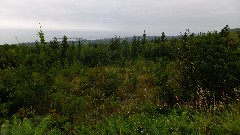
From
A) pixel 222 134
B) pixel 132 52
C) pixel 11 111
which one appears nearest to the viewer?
pixel 222 134

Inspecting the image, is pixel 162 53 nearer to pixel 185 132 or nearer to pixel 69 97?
pixel 69 97

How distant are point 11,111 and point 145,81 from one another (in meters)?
13.9

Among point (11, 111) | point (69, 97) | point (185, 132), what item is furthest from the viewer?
point (11, 111)

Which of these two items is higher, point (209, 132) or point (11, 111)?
point (209, 132)

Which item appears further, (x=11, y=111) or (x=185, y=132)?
(x=11, y=111)

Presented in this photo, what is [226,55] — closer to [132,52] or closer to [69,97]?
[69,97]

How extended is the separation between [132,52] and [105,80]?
37339 millimetres

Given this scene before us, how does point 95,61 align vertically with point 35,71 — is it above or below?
below

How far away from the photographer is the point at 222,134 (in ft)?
15.8

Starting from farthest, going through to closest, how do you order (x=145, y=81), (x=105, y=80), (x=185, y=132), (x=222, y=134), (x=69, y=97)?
(x=145, y=81)
(x=105, y=80)
(x=69, y=97)
(x=185, y=132)
(x=222, y=134)

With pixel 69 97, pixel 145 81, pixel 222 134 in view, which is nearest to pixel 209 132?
pixel 222 134

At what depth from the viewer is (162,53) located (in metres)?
49.0

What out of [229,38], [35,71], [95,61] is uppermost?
[229,38]

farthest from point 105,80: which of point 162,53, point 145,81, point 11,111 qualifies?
point 162,53
